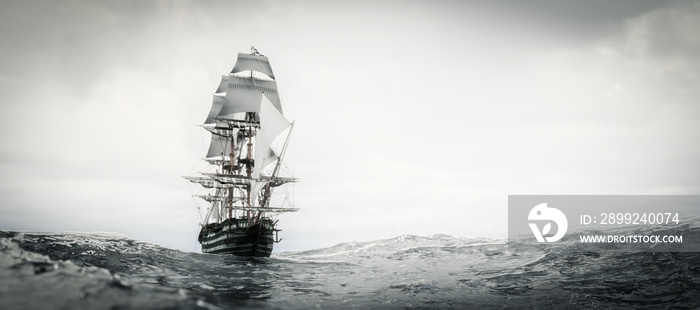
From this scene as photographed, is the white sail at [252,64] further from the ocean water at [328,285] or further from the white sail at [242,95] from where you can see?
the ocean water at [328,285]

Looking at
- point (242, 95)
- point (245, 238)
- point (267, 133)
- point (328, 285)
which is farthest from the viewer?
point (242, 95)

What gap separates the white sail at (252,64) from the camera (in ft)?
182

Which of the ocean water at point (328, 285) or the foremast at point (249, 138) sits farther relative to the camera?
the foremast at point (249, 138)

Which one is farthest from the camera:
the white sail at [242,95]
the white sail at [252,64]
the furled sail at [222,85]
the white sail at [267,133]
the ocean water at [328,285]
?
the furled sail at [222,85]

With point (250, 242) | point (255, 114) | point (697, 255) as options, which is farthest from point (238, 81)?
point (697, 255)

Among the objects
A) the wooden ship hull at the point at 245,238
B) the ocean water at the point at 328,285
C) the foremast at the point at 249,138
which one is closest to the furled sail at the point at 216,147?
the foremast at the point at 249,138

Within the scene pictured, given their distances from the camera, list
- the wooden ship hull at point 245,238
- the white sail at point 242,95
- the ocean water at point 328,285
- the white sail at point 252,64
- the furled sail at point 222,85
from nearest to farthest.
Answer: the ocean water at point 328,285 → the wooden ship hull at point 245,238 → the white sail at point 242,95 → the white sail at point 252,64 → the furled sail at point 222,85

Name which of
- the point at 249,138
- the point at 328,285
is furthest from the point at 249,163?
the point at 328,285

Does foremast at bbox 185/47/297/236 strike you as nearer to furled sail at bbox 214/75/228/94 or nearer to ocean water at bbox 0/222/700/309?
furled sail at bbox 214/75/228/94

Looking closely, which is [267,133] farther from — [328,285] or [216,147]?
[328,285]

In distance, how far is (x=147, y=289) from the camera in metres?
4.57

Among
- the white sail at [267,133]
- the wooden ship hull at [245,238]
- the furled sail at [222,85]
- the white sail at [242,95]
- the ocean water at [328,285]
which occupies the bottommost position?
the wooden ship hull at [245,238]

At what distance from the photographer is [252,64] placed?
56062 mm

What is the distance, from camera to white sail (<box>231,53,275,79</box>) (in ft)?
182
